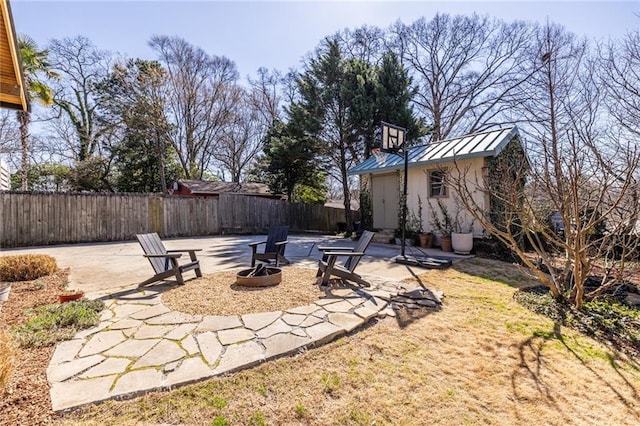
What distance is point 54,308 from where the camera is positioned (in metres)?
3.21

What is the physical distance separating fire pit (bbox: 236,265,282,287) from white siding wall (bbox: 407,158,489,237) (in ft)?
17.1

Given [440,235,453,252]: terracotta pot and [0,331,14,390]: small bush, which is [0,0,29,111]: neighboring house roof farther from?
[440,235,453,252]: terracotta pot

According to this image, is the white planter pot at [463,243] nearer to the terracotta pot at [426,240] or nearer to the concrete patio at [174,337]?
the terracotta pot at [426,240]

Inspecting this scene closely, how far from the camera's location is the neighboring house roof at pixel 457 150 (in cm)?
732

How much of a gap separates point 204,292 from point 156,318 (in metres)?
0.88

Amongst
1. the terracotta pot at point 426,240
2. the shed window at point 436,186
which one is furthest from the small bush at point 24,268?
the shed window at point 436,186

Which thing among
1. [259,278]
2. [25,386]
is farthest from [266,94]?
[25,386]

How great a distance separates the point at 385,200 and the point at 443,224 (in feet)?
7.60

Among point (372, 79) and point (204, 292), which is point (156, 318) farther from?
point (372, 79)

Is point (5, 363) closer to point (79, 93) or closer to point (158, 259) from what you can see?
point (158, 259)

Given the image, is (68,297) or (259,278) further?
(259,278)

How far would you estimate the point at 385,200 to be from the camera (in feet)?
33.2

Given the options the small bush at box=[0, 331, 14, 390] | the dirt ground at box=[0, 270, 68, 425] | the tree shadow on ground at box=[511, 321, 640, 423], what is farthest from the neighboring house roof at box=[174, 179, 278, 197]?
the tree shadow on ground at box=[511, 321, 640, 423]

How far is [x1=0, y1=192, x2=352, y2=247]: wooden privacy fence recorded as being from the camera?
28.1 feet
